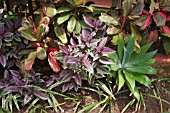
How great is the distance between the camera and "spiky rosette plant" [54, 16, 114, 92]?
2266 millimetres

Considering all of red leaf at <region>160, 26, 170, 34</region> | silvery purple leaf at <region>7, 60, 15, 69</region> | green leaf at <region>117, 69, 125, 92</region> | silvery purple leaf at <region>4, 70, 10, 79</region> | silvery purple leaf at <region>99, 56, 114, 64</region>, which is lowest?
green leaf at <region>117, 69, 125, 92</region>

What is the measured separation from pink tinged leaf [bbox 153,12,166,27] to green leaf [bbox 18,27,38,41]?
3.13 feet

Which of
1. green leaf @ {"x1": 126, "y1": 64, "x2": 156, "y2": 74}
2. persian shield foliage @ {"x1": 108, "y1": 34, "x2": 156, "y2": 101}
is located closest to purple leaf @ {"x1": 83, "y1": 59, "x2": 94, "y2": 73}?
persian shield foliage @ {"x1": 108, "y1": 34, "x2": 156, "y2": 101}

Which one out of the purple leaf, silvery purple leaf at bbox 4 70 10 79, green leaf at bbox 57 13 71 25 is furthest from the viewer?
silvery purple leaf at bbox 4 70 10 79

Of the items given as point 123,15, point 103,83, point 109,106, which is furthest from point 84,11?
A: point 109,106

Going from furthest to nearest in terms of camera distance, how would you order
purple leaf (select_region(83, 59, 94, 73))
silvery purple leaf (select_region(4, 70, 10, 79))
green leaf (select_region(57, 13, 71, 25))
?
silvery purple leaf (select_region(4, 70, 10, 79)) < green leaf (select_region(57, 13, 71, 25)) < purple leaf (select_region(83, 59, 94, 73))

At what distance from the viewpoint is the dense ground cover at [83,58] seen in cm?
231

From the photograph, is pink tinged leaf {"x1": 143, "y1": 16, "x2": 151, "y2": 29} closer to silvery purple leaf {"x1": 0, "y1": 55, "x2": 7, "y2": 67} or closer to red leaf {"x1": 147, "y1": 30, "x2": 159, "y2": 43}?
red leaf {"x1": 147, "y1": 30, "x2": 159, "y2": 43}

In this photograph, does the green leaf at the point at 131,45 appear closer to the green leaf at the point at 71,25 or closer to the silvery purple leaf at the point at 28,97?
the green leaf at the point at 71,25

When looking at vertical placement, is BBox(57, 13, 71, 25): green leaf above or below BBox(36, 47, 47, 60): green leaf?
above

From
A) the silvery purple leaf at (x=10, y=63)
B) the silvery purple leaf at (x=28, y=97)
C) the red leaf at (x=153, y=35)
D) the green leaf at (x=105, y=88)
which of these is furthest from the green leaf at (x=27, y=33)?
the red leaf at (x=153, y=35)

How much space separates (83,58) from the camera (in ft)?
7.38

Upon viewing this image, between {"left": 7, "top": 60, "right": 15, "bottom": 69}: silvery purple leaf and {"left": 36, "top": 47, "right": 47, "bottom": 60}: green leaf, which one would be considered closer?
{"left": 36, "top": 47, "right": 47, "bottom": 60}: green leaf

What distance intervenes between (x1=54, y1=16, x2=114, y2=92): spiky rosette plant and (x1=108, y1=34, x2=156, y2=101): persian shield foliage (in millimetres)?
122
